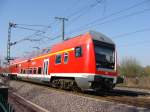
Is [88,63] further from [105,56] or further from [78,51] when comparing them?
[78,51]

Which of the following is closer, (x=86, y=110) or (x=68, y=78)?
(x=86, y=110)

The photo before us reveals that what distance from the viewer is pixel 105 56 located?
16.9 meters

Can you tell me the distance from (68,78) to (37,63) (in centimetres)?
872

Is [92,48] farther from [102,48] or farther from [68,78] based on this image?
[68,78]

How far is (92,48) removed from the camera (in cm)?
1630

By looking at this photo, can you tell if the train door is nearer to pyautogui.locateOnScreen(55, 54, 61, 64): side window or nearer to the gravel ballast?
pyautogui.locateOnScreen(55, 54, 61, 64): side window

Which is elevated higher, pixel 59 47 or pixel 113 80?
pixel 59 47

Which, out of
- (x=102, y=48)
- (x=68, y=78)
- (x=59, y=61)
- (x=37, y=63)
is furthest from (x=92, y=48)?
(x=37, y=63)

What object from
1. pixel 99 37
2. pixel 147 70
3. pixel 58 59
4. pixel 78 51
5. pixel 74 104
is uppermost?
pixel 99 37

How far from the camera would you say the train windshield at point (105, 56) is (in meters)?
16.4

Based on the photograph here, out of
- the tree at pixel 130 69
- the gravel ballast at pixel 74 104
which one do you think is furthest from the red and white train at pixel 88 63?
the tree at pixel 130 69

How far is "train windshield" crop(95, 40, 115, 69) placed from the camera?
16.4 meters

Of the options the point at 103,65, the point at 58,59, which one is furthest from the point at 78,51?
the point at 58,59

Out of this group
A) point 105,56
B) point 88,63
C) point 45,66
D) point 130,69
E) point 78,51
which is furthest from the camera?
point 130,69
